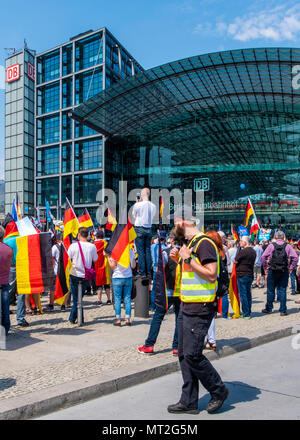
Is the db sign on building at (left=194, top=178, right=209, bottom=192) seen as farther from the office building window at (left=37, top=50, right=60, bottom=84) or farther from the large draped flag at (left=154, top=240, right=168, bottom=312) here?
the large draped flag at (left=154, top=240, right=168, bottom=312)

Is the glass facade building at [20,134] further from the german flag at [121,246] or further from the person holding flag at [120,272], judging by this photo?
the person holding flag at [120,272]

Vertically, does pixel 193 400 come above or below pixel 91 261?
below

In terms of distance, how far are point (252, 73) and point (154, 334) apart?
2776 centimetres

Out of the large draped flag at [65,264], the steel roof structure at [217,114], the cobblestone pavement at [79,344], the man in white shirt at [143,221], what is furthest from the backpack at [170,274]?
the steel roof structure at [217,114]

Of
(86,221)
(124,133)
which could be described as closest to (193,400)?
(86,221)

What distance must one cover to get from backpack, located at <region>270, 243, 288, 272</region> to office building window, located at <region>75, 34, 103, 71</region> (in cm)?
4653

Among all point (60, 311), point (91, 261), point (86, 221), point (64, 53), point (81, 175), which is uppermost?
point (64, 53)

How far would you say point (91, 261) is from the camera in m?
8.58

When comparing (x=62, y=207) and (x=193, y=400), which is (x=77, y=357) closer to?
(x=193, y=400)

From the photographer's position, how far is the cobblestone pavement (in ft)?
17.5

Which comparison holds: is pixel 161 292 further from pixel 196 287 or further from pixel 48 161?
pixel 48 161

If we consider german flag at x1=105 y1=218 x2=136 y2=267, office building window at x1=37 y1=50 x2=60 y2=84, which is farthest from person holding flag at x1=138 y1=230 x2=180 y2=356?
office building window at x1=37 y1=50 x2=60 y2=84

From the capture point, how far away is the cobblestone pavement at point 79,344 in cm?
533

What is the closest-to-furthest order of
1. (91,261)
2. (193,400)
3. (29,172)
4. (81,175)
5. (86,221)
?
1. (193,400)
2. (91,261)
3. (86,221)
4. (81,175)
5. (29,172)
